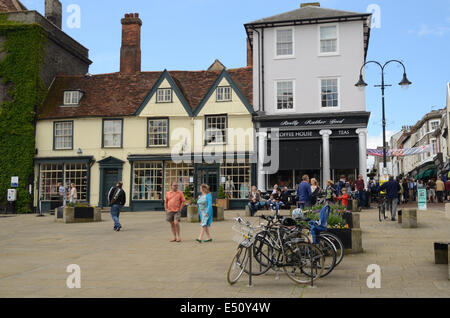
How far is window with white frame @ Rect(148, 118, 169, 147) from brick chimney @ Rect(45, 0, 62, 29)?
39.1 ft

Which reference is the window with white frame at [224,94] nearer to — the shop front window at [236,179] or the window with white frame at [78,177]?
the shop front window at [236,179]

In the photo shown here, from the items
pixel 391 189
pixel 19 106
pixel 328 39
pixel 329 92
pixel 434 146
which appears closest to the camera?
pixel 391 189

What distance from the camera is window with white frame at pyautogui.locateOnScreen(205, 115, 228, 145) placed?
28.6 metres

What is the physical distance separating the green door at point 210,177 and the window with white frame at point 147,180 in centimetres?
252

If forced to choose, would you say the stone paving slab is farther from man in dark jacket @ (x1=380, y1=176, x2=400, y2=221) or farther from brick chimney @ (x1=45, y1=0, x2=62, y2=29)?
brick chimney @ (x1=45, y1=0, x2=62, y2=29)

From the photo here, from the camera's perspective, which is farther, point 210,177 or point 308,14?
point 210,177

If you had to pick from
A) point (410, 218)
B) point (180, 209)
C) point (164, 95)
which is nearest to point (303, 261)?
point (180, 209)

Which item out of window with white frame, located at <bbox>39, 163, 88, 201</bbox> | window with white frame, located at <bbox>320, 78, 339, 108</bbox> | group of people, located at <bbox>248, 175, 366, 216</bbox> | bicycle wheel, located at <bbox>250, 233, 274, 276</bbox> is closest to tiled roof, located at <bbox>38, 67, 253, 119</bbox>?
window with white frame, located at <bbox>39, 163, 88, 201</bbox>

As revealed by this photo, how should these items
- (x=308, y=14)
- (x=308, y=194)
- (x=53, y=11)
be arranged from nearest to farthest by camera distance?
1. (x=308, y=194)
2. (x=308, y=14)
3. (x=53, y=11)

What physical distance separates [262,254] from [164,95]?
74.3 ft

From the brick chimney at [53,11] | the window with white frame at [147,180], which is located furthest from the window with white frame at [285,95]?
the brick chimney at [53,11]

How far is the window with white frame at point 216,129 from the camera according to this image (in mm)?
28641

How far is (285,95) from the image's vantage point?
28.4 m

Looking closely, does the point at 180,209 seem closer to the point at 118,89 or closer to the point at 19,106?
the point at 118,89
